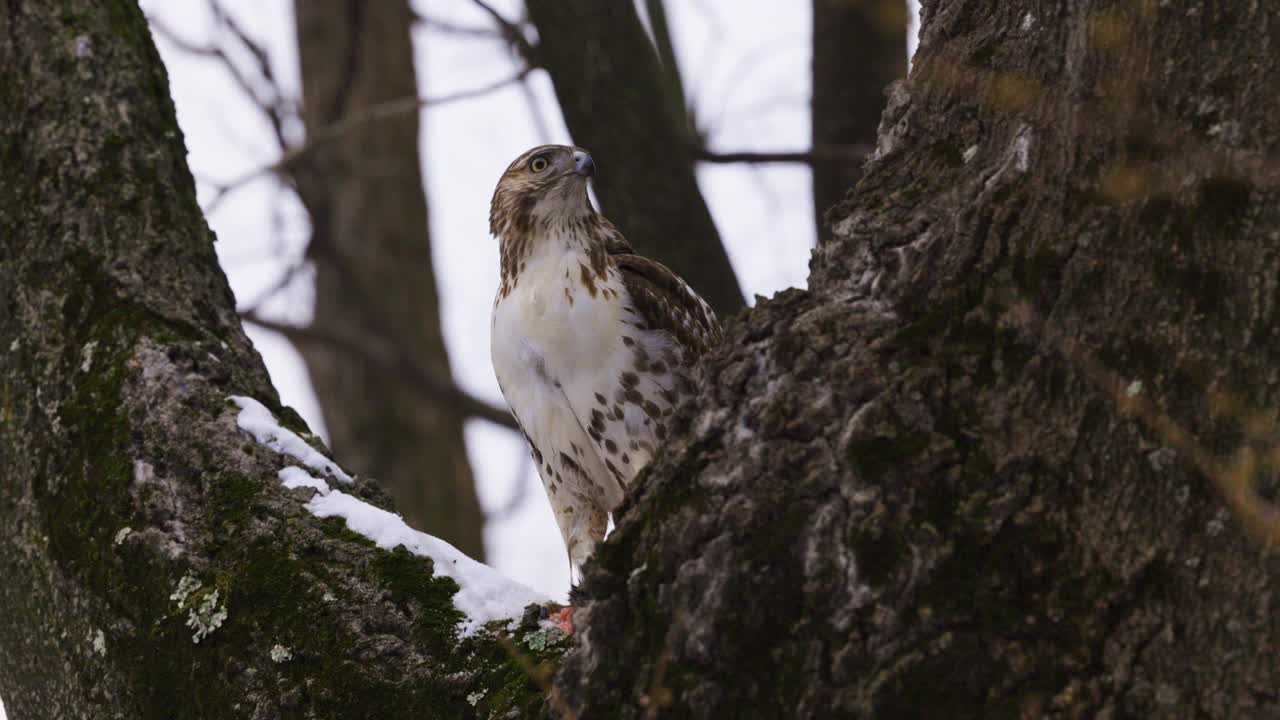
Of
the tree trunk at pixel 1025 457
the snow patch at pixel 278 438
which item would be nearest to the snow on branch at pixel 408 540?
the snow patch at pixel 278 438

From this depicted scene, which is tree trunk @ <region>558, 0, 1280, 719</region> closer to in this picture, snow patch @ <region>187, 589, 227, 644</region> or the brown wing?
snow patch @ <region>187, 589, 227, 644</region>

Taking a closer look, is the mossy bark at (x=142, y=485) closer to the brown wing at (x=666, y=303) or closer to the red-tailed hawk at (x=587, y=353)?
the red-tailed hawk at (x=587, y=353)

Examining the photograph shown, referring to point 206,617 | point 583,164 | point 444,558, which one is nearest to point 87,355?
point 206,617

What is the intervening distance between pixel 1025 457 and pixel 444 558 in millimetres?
1190

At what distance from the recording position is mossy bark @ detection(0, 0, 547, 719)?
7.86 ft

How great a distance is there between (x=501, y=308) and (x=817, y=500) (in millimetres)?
2231

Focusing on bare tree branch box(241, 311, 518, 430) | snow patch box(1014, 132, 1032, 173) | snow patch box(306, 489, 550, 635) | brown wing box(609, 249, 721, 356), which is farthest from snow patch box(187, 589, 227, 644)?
bare tree branch box(241, 311, 518, 430)

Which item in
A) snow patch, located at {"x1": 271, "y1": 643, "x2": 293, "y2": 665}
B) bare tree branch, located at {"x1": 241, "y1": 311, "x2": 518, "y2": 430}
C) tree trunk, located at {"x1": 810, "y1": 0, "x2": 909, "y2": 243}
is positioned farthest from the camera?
bare tree branch, located at {"x1": 241, "y1": 311, "x2": 518, "y2": 430}

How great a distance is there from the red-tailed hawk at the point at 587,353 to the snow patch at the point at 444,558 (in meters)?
1.14

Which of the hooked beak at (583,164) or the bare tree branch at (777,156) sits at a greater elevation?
the bare tree branch at (777,156)

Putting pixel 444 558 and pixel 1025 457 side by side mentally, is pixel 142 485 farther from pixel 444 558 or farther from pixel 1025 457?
pixel 1025 457

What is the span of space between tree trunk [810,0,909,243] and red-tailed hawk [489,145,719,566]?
125 cm

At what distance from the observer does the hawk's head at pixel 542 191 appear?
167 inches

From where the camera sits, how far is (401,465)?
26.5ft
